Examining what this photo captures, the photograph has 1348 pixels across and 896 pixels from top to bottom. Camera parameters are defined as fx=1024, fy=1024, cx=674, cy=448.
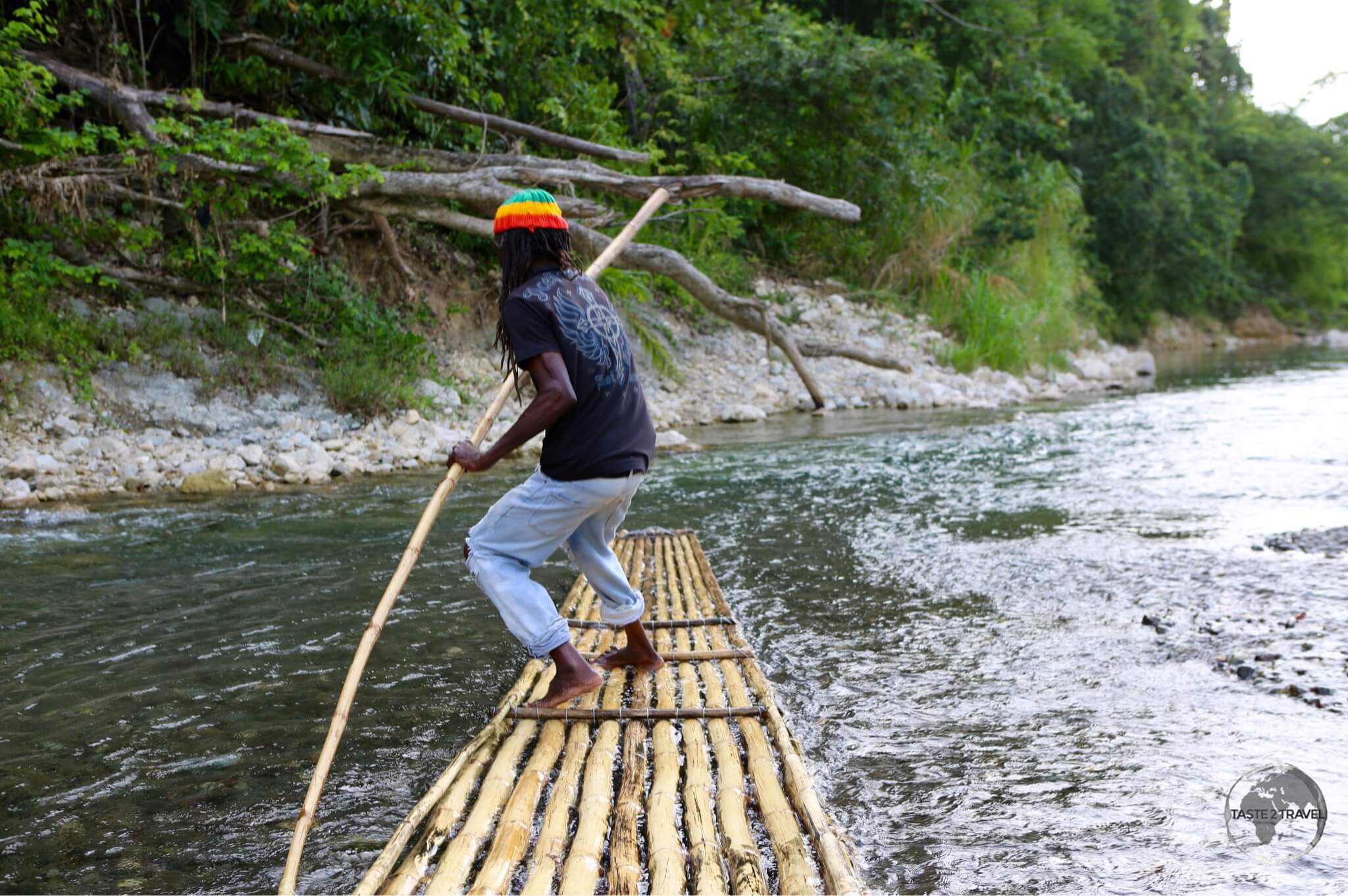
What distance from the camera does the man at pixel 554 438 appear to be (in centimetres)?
297

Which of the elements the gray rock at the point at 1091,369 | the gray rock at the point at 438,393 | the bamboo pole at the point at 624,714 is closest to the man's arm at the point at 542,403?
the bamboo pole at the point at 624,714

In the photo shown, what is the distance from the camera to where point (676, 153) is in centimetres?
1409

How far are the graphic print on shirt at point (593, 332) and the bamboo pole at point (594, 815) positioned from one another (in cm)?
99

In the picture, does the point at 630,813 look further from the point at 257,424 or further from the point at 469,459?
the point at 257,424

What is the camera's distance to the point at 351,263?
11.1 meters

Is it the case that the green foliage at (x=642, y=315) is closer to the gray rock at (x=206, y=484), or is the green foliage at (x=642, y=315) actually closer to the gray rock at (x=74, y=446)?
the gray rock at (x=206, y=484)

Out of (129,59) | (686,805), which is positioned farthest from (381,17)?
(686,805)

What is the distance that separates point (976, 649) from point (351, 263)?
29.4 feet

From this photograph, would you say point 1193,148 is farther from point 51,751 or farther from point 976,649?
point 51,751

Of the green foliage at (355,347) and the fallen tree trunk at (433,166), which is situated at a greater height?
the fallen tree trunk at (433,166)

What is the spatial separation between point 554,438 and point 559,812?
1.09 meters

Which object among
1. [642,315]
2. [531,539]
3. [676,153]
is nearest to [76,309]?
[642,315]

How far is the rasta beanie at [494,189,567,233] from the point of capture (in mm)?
3064

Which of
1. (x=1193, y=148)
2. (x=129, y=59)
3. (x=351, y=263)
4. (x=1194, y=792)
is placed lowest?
(x=1194, y=792)
